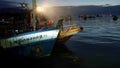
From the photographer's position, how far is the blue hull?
52.6 feet

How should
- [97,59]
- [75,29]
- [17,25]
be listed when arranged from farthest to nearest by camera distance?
[75,29] < [17,25] < [97,59]

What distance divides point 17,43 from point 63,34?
8.82 meters

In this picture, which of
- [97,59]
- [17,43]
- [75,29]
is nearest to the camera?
[17,43]

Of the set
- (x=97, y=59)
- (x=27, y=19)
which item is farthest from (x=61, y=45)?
(x=97, y=59)

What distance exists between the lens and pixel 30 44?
16641 millimetres

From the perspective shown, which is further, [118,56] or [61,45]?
[61,45]

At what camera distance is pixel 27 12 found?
22844 mm

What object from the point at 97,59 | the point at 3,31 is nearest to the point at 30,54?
the point at 3,31

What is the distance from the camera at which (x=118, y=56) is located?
64.7 feet

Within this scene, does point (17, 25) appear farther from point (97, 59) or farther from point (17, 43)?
point (97, 59)

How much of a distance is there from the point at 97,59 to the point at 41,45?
573cm

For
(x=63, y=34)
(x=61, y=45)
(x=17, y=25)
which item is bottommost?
(x=61, y=45)

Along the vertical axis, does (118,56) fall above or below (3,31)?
below

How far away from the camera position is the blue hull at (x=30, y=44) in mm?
16047
